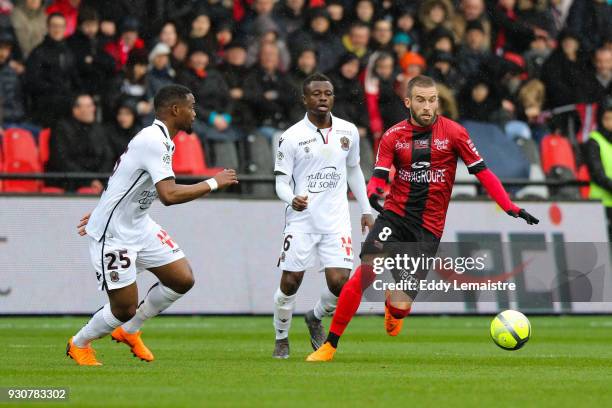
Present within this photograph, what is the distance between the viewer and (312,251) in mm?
12430

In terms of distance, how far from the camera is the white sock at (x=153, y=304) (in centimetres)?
1180

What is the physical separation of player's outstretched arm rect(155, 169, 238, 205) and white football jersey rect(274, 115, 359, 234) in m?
1.57

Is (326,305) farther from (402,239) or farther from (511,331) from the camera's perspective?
(511,331)

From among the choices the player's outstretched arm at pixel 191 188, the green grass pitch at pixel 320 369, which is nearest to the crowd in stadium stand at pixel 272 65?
the green grass pitch at pixel 320 369

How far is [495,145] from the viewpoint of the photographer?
69.3 ft

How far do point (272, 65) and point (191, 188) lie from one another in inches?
393

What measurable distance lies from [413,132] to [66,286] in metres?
7.15

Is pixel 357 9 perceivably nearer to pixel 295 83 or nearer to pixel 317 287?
pixel 295 83

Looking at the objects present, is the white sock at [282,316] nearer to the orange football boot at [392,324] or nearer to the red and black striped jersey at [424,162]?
the orange football boot at [392,324]

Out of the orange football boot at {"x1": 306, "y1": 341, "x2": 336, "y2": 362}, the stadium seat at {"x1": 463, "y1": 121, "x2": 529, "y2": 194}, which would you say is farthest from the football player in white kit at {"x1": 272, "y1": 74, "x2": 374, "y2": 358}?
the stadium seat at {"x1": 463, "y1": 121, "x2": 529, "y2": 194}

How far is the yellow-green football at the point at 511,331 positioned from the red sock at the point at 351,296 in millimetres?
1195

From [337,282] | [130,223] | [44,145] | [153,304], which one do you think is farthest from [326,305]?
[44,145]

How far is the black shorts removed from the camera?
11.8 meters

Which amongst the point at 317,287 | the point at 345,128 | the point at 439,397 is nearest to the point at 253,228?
the point at 317,287
